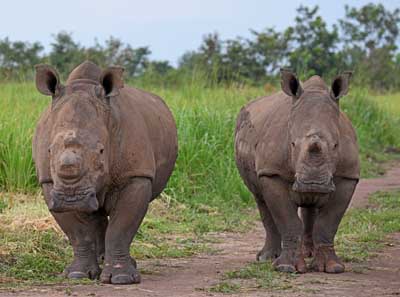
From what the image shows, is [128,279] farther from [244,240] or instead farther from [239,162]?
[244,240]

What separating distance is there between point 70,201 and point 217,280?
4.34ft

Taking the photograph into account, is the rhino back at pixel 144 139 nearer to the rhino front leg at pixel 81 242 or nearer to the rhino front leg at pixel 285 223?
the rhino front leg at pixel 81 242

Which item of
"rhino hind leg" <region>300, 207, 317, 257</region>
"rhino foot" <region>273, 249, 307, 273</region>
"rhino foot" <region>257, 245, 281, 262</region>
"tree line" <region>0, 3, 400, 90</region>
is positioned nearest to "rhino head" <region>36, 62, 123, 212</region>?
"rhino foot" <region>273, 249, 307, 273</region>

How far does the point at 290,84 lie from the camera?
768 centimetres

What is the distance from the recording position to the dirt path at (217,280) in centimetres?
645

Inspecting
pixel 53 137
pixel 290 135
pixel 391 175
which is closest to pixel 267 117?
pixel 290 135

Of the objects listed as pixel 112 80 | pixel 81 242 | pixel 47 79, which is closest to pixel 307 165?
pixel 112 80

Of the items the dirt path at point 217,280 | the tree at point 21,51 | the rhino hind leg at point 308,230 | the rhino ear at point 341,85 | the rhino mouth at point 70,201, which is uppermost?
the tree at point 21,51

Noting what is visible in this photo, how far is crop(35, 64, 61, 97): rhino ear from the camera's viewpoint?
6.86 meters

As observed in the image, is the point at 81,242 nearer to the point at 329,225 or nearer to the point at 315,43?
the point at 329,225

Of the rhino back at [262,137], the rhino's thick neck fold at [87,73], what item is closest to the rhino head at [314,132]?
the rhino back at [262,137]

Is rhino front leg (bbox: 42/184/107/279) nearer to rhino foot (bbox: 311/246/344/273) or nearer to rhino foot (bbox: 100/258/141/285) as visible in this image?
rhino foot (bbox: 100/258/141/285)

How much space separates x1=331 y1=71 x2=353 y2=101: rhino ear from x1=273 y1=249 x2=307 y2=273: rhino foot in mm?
1201

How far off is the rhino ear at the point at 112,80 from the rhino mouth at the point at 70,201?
86 centimetres
